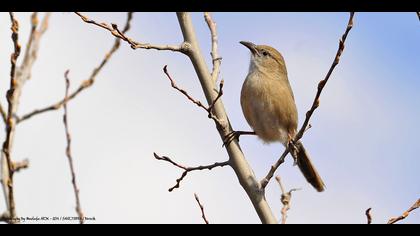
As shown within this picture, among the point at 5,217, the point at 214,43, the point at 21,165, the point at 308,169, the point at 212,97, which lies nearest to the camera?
the point at 5,217

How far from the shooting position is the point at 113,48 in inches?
125

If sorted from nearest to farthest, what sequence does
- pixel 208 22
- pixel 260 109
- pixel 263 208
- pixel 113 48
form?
pixel 113 48
pixel 263 208
pixel 208 22
pixel 260 109

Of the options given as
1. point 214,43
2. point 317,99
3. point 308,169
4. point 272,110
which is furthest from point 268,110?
point 317,99

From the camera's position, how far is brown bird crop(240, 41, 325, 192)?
6656 millimetres

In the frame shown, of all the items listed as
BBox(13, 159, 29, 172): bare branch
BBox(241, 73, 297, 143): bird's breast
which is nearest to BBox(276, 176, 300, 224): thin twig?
BBox(241, 73, 297, 143): bird's breast

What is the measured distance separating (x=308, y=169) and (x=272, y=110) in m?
0.98

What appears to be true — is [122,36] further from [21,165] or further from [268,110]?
[268,110]

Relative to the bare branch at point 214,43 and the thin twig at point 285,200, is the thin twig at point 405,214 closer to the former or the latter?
the thin twig at point 285,200

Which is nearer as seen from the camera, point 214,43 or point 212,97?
point 212,97

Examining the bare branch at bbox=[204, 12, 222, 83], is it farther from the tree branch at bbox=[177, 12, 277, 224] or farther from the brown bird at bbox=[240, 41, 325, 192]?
the brown bird at bbox=[240, 41, 325, 192]

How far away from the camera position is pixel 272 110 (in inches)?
263
